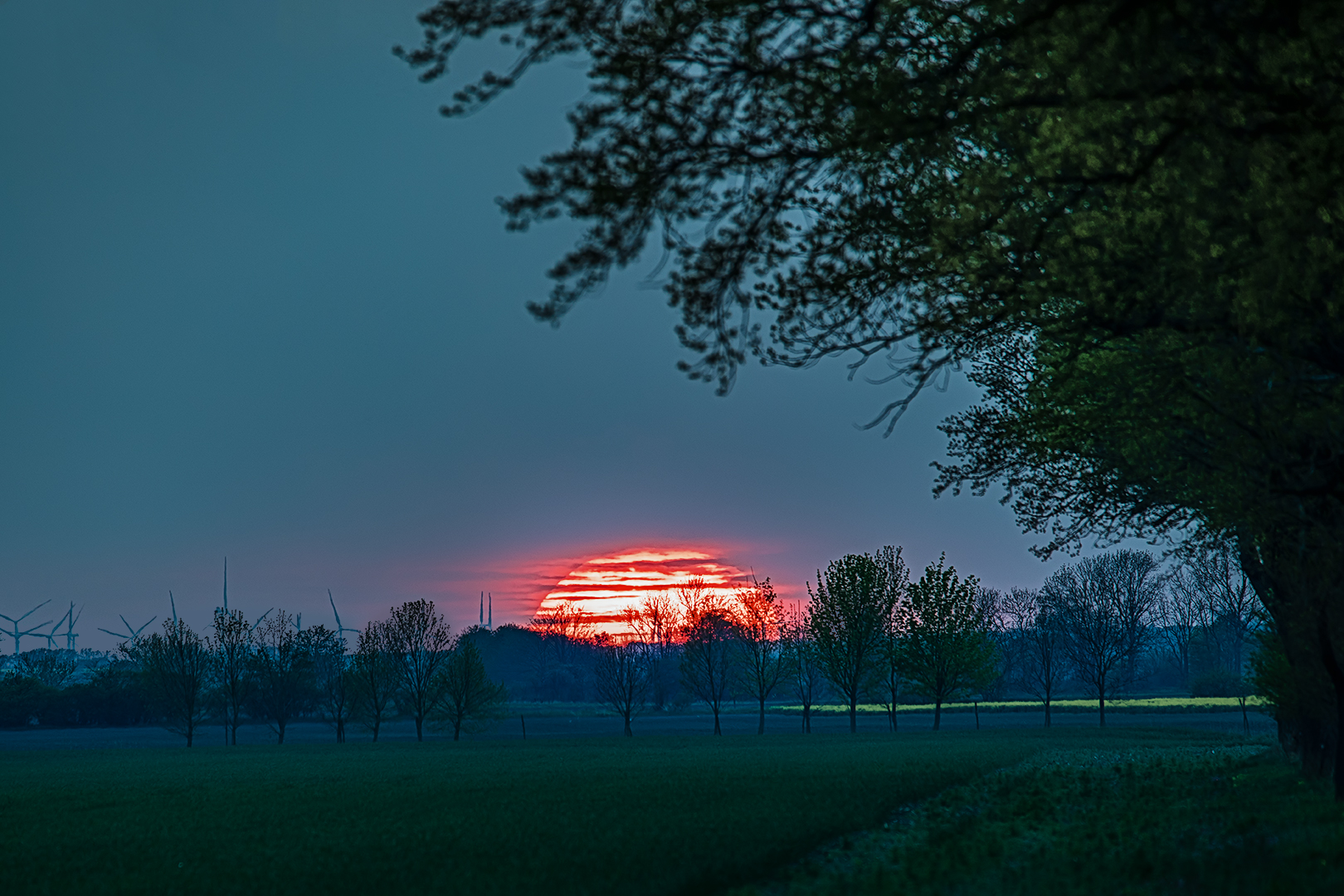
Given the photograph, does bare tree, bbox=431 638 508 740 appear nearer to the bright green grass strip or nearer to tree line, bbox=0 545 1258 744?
tree line, bbox=0 545 1258 744

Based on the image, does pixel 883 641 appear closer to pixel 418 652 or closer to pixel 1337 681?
pixel 418 652

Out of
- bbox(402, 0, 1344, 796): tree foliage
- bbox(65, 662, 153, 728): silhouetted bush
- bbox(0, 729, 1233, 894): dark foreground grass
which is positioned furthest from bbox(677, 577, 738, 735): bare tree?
bbox(402, 0, 1344, 796): tree foliage

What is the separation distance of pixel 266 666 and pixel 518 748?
50073 mm

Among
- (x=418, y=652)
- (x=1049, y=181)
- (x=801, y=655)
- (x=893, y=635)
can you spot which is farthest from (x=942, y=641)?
(x=1049, y=181)

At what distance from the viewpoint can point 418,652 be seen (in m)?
99.9

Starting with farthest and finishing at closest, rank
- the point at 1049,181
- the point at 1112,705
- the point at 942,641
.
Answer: the point at 1112,705, the point at 942,641, the point at 1049,181

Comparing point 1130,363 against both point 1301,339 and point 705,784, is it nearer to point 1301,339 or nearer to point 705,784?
point 1301,339

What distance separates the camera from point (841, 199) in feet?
43.5

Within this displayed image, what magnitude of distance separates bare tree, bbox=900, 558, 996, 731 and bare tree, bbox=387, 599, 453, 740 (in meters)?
42.0

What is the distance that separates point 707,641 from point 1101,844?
312ft

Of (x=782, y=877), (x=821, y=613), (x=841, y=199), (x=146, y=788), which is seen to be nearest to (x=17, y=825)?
(x=146, y=788)

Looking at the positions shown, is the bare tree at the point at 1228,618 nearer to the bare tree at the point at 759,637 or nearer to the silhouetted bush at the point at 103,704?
the bare tree at the point at 759,637

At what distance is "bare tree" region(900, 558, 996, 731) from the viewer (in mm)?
80750

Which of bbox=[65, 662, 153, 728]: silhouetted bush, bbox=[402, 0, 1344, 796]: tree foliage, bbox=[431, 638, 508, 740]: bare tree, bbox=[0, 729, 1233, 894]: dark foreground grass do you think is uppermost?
bbox=[402, 0, 1344, 796]: tree foliage
